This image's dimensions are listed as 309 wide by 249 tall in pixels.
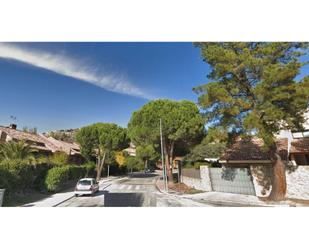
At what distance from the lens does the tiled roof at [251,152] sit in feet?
36.4

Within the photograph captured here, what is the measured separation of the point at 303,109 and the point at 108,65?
27.3 ft

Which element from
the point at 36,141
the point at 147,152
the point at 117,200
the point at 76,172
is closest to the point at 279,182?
the point at 117,200

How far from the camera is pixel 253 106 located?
754cm

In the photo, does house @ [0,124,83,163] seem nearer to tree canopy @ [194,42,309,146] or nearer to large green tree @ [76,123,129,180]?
large green tree @ [76,123,129,180]

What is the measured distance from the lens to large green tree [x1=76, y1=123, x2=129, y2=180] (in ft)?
64.5

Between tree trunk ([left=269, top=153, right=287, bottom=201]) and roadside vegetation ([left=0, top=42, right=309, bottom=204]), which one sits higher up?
roadside vegetation ([left=0, top=42, right=309, bottom=204])

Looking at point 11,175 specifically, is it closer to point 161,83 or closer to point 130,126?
point 161,83

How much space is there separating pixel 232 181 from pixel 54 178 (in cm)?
958

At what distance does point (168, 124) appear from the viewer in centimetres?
1403

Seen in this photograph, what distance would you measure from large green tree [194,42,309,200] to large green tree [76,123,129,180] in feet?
43.4

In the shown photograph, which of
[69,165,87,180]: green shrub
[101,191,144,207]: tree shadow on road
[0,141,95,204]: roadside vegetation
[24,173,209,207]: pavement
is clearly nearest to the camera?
[101,191,144,207]: tree shadow on road

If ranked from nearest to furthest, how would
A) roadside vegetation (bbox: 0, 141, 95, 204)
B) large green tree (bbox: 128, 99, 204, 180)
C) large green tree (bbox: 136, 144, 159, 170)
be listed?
roadside vegetation (bbox: 0, 141, 95, 204) < large green tree (bbox: 128, 99, 204, 180) < large green tree (bbox: 136, 144, 159, 170)

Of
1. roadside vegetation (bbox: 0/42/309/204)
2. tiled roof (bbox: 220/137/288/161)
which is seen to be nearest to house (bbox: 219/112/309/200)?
tiled roof (bbox: 220/137/288/161)
